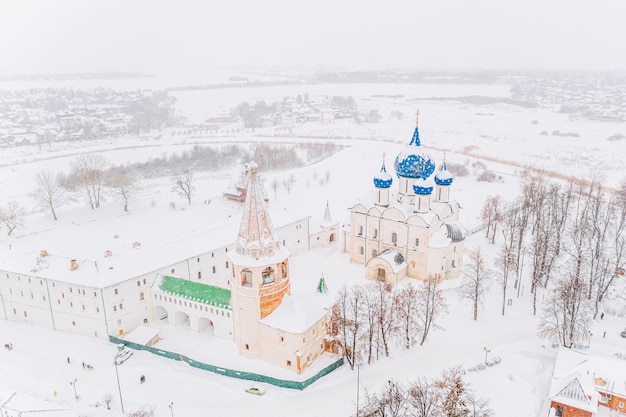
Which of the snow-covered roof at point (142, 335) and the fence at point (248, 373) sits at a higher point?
the snow-covered roof at point (142, 335)

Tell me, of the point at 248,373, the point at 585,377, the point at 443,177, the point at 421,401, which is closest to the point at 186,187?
the point at 443,177

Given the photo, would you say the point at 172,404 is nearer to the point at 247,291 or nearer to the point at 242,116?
the point at 247,291

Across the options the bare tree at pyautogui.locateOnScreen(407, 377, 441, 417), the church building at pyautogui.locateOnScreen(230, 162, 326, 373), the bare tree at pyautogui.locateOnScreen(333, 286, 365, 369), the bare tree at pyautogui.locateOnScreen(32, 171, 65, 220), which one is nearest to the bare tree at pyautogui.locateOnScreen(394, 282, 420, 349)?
the bare tree at pyautogui.locateOnScreen(333, 286, 365, 369)

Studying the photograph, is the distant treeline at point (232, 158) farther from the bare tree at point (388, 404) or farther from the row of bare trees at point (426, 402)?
the row of bare trees at point (426, 402)

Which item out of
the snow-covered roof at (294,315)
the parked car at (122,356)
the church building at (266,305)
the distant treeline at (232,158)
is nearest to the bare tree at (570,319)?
the snow-covered roof at (294,315)

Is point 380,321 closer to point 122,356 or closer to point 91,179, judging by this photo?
point 122,356

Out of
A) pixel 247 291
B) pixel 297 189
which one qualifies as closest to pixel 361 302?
pixel 247 291

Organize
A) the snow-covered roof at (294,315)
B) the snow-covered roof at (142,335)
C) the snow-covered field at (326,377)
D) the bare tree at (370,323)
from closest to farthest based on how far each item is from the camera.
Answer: the snow-covered field at (326,377)
the snow-covered roof at (294,315)
the bare tree at (370,323)
the snow-covered roof at (142,335)
